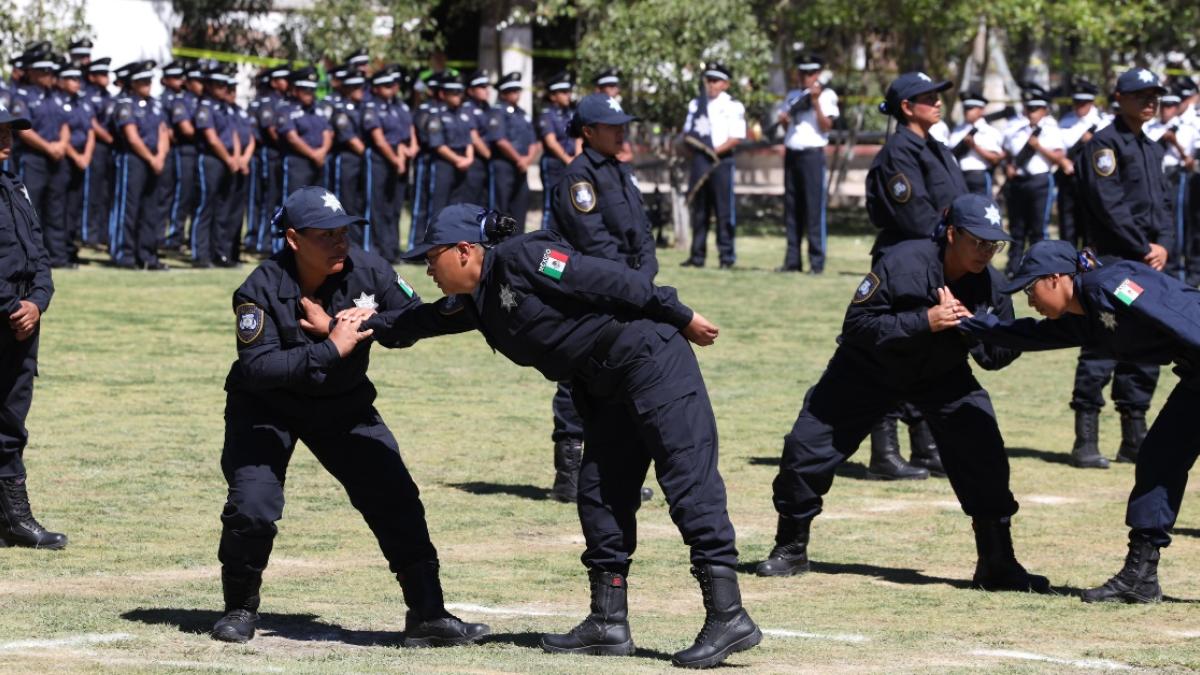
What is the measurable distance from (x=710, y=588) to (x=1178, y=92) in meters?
17.1

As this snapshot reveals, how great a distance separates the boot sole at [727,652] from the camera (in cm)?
689

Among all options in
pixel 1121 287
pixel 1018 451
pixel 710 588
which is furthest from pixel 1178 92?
pixel 710 588

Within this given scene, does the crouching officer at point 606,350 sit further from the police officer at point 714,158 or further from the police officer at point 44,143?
the police officer at point 714,158

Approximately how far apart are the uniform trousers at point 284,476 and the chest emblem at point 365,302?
379 mm

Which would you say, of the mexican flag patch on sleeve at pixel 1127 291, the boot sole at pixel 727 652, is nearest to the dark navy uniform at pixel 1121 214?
the mexican flag patch on sleeve at pixel 1127 291

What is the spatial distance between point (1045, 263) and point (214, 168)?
14.5m

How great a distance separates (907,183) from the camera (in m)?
11.2

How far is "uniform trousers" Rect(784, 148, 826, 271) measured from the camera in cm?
2161

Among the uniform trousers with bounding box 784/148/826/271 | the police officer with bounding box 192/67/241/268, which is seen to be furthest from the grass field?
the uniform trousers with bounding box 784/148/826/271

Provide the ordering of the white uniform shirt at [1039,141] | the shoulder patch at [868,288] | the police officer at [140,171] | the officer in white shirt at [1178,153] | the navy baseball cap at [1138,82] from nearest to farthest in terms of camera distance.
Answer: the shoulder patch at [868,288] → the navy baseball cap at [1138,82] → the police officer at [140,171] → the white uniform shirt at [1039,141] → the officer in white shirt at [1178,153]

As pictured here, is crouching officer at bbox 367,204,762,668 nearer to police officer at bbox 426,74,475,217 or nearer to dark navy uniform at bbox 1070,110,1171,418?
dark navy uniform at bbox 1070,110,1171,418

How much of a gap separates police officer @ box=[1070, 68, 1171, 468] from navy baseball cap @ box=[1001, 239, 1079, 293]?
407 cm

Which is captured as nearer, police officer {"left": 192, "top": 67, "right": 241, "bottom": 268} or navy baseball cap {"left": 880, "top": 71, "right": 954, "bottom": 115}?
navy baseball cap {"left": 880, "top": 71, "right": 954, "bottom": 115}

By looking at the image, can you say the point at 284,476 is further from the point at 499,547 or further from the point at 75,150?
the point at 75,150
